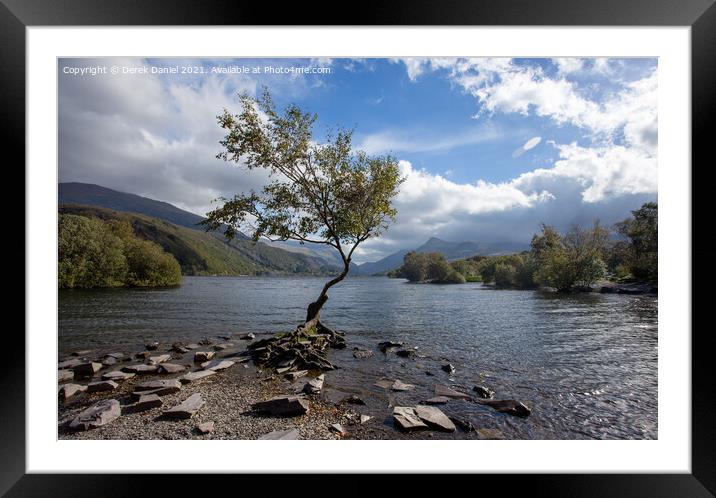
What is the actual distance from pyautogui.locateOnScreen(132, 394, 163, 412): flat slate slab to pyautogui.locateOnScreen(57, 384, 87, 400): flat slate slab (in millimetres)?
2254

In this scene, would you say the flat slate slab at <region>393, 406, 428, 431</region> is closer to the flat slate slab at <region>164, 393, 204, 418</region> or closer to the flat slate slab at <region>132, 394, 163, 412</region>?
the flat slate slab at <region>164, 393, 204, 418</region>

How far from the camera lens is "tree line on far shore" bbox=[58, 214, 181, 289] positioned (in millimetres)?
29578

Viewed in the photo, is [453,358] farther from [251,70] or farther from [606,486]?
[251,70]

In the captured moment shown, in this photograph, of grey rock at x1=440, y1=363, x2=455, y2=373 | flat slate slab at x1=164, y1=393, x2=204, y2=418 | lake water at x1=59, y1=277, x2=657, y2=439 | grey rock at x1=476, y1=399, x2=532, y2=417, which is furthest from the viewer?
grey rock at x1=440, y1=363, x2=455, y2=373

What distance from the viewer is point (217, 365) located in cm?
987

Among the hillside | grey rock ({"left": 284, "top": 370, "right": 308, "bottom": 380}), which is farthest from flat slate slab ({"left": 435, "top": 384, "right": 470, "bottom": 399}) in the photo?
the hillside

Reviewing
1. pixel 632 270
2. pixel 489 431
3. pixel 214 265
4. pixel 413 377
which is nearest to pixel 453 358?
pixel 413 377

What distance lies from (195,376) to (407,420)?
615 cm

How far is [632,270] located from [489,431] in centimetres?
3220
